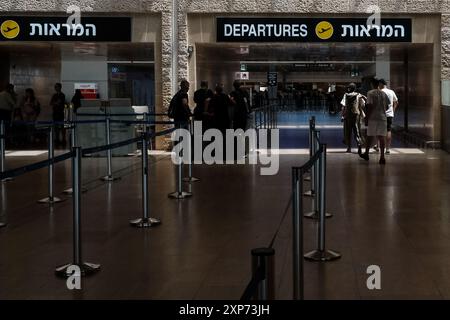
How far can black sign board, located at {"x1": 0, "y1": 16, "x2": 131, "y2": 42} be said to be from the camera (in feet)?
55.7

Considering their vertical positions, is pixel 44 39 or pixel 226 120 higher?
pixel 44 39

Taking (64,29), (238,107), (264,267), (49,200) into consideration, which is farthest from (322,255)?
(64,29)

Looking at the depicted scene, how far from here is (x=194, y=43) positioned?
56.3ft

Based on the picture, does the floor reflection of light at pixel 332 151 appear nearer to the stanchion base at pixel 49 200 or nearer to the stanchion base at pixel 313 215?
the stanchion base at pixel 49 200

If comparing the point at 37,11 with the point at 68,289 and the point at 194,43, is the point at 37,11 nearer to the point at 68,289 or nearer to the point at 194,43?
the point at 194,43

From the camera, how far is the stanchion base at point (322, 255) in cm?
638

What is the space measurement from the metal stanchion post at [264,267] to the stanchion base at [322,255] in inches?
136

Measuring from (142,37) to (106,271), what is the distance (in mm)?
11747

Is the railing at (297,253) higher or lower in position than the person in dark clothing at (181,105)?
lower

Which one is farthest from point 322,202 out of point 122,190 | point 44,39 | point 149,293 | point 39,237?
point 44,39

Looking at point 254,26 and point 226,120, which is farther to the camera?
point 254,26

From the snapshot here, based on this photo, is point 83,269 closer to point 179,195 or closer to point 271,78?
point 179,195

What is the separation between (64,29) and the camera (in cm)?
1703

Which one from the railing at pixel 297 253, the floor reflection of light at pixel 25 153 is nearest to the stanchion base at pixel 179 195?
the railing at pixel 297 253
